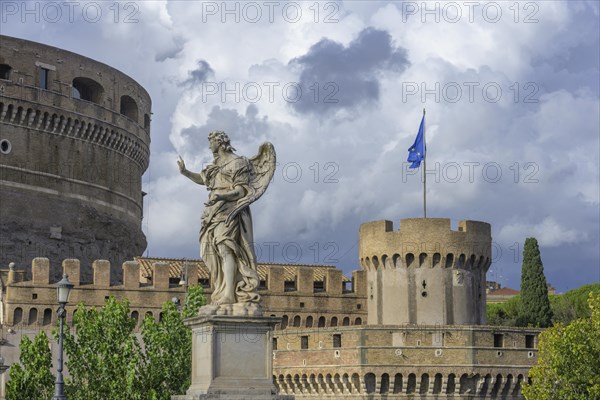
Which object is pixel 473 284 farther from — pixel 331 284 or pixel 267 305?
pixel 267 305

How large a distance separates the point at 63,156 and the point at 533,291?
87.2ft

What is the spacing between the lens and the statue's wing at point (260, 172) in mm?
11936

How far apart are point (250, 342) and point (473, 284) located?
4440cm

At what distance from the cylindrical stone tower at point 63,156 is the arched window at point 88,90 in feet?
Result: 0.18

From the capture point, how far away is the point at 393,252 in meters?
54.3

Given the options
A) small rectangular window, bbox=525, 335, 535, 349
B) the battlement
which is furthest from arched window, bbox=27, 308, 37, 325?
small rectangular window, bbox=525, 335, 535, 349

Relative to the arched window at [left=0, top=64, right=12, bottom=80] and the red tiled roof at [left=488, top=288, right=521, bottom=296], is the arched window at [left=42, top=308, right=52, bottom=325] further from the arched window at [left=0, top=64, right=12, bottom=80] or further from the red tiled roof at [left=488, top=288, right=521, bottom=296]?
the red tiled roof at [left=488, top=288, right=521, bottom=296]

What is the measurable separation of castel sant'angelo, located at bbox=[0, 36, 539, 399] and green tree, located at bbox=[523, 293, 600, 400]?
9477 millimetres

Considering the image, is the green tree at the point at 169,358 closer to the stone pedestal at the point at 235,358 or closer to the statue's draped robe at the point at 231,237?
the statue's draped robe at the point at 231,237

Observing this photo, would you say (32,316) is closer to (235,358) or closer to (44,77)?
(44,77)

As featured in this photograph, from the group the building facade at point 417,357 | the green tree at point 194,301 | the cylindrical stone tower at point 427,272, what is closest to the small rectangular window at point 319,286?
the cylindrical stone tower at point 427,272

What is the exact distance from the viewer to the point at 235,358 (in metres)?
11.5

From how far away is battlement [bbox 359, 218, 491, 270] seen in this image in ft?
177

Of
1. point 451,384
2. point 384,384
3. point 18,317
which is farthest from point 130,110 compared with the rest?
point 451,384
